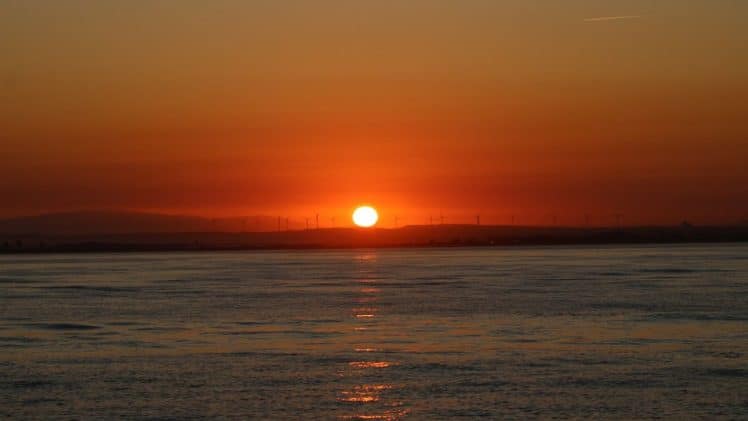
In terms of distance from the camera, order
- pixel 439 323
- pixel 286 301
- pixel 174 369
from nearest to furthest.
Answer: pixel 174 369 < pixel 439 323 < pixel 286 301

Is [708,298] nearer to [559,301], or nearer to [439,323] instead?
[559,301]

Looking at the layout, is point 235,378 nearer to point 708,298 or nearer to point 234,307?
point 234,307

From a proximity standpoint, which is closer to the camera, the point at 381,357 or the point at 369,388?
the point at 369,388

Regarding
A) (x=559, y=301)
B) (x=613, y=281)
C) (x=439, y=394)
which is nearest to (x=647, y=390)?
(x=439, y=394)

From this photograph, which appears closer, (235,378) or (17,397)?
(17,397)

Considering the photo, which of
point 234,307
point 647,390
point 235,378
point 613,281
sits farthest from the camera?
point 613,281

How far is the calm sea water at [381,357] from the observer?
2189 centimetres

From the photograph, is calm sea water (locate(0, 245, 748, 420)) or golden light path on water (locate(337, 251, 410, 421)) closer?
golden light path on water (locate(337, 251, 410, 421))

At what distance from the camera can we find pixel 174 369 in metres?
27.1

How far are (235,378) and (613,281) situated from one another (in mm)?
46577

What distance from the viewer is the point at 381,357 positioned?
2892cm

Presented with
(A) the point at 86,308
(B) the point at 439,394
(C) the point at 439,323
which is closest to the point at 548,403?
(B) the point at 439,394

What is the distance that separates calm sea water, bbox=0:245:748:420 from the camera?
21.9 meters

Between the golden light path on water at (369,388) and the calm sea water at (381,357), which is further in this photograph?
the calm sea water at (381,357)
